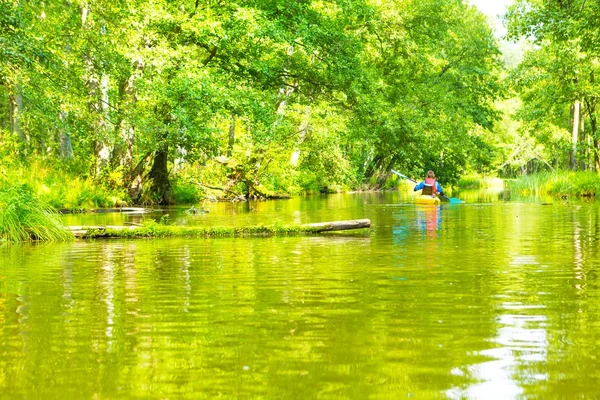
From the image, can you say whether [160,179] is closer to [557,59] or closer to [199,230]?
[199,230]

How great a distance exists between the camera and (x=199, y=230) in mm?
14078

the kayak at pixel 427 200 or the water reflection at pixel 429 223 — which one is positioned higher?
the kayak at pixel 427 200

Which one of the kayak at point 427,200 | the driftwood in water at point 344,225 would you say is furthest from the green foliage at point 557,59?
the driftwood in water at point 344,225

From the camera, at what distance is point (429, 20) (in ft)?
113

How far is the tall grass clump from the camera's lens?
13.5 metres

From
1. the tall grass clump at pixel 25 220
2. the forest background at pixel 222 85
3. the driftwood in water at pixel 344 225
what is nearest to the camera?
the tall grass clump at pixel 25 220

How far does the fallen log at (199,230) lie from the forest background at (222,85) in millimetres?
2556

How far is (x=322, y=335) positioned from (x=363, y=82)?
68.5ft

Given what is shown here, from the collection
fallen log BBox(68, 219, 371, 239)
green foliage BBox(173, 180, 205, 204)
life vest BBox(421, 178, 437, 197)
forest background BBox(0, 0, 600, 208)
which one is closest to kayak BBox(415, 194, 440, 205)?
life vest BBox(421, 178, 437, 197)

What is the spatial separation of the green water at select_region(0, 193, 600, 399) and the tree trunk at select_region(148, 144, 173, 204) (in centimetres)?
1757

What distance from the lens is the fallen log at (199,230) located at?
13.7 m

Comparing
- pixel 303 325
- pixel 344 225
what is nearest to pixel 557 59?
pixel 344 225

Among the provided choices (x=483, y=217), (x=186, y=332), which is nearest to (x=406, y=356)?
(x=186, y=332)

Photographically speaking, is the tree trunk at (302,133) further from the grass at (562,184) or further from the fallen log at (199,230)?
the fallen log at (199,230)
